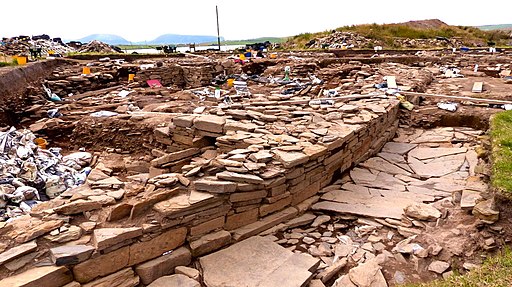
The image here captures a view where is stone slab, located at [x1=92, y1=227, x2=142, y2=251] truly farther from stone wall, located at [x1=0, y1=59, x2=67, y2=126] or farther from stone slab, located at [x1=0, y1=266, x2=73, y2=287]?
stone wall, located at [x1=0, y1=59, x2=67, y2=126]

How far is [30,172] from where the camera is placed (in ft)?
18.1

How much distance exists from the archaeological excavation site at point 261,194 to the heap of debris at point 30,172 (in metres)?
0.03

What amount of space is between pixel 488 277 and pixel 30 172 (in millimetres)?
6152

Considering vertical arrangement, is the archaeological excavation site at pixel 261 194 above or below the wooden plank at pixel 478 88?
below

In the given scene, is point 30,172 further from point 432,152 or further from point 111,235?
point 432,152

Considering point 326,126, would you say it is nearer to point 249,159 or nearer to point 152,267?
point 249,159

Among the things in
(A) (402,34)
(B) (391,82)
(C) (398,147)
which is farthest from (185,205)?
(A) (402,34)

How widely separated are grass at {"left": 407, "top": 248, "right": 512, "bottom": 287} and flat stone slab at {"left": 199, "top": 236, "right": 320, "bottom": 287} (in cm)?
102

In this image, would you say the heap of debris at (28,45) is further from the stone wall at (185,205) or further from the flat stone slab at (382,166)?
the flat stone slab at (382,166)

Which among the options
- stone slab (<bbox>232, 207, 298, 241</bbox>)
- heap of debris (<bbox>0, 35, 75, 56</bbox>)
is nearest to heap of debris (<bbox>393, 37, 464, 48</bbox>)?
heap of debris (<bbox>0, 35, 75, 56</bbox>)

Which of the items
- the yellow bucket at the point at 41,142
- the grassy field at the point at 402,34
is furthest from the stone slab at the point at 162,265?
the grassy field at the point at 402,34

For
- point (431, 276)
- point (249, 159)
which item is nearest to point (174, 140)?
point (249, 159)

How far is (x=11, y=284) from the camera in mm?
2600

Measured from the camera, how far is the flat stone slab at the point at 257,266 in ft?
10.6
